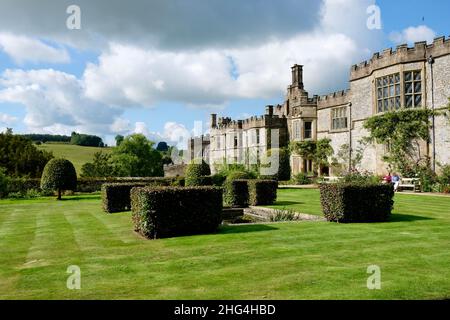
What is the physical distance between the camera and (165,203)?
34.2ft

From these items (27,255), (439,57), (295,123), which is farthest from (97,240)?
(295,123)

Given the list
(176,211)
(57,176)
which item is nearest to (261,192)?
(176,211)

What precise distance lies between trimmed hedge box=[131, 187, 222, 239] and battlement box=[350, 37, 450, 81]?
19.4 m

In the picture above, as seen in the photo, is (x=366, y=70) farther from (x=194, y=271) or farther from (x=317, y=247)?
(x=194, y=271)

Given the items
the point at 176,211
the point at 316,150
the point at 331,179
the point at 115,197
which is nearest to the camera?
the point at 176,211

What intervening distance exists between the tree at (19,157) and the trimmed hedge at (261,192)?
92.5 ft

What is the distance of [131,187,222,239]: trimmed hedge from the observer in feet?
33.8

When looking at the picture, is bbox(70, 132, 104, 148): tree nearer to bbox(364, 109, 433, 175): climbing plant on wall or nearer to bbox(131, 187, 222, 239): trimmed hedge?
bbox(364, 109, 433, 175): climbing plant on wall

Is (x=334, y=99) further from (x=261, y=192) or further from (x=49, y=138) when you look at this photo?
(x=49, y=138)

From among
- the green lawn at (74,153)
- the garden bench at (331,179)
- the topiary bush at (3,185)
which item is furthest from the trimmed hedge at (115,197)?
the green lawn at (74,153)

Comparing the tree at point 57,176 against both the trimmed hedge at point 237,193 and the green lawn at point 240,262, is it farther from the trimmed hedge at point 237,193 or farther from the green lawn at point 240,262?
the green lawn at point 240,262

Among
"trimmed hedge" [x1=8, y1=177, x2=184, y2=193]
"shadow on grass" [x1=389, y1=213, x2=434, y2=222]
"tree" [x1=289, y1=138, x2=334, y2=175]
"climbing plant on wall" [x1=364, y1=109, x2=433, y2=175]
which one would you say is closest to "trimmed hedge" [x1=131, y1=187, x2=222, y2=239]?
"shadow on grass" [x1=389, y1=213, x2=434, y2=222]

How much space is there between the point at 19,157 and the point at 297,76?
2880 cm

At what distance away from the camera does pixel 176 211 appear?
10539 millimetres
